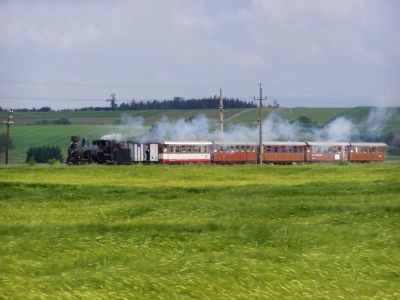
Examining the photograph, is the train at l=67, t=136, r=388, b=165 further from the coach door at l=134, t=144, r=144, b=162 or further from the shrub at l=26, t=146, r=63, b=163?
the shrub at l=26, t=146, r=63, b=163

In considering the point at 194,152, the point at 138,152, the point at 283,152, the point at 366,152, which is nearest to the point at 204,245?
the point at 138,152

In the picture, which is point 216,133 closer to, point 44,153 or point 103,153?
point 103,153

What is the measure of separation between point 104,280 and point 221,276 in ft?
7.34

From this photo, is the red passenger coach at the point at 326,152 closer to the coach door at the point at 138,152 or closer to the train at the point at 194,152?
the train at the point at 194,152

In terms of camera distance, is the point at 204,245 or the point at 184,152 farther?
the point at 184,152

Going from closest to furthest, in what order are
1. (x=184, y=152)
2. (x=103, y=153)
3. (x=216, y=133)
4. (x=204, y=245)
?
(x=204, y=245) < (x=103, y=153) < (x=184, y=152) < (x=216, y=133)

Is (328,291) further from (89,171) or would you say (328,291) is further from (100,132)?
(100,132)

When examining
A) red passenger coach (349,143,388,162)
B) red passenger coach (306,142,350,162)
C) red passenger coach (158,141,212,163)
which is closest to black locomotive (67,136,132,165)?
red passenger coach (158,141,212,163)

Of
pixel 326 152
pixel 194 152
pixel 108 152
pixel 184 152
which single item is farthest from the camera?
pixel 326 152

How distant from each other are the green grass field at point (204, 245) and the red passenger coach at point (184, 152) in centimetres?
5230

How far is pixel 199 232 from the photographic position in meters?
22.8

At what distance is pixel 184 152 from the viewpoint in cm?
9356

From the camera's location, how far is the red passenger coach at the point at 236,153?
9519 cm

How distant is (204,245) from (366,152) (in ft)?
282
